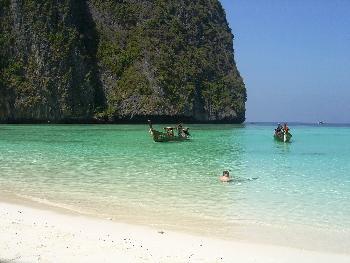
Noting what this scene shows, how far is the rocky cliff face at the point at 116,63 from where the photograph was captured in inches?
2889

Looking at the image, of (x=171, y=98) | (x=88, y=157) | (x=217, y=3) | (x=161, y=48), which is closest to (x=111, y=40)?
(x=161, y=48)

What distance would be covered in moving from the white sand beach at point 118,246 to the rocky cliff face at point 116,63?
65773mm

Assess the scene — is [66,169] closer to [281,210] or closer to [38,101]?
[281,210]

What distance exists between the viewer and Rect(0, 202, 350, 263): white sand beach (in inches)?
216

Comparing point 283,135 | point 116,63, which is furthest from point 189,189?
point 116,63

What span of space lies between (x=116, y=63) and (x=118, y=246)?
7748 centimetres

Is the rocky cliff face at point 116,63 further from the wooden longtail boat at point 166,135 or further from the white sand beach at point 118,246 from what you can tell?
the white sand beach at point 118,246

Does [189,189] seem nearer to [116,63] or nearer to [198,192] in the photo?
[198,192]

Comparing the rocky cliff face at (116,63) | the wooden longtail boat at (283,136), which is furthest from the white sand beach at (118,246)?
the rocky cliff face at (116,63)

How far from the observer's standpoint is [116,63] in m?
81.8

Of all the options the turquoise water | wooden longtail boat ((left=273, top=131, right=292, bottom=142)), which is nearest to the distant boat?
wooden longtail boat ((left=273, top=131, right=292, bottom=142))

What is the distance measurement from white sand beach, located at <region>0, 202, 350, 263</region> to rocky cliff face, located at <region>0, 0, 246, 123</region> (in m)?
65.8

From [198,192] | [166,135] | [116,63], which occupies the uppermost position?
[116,63]

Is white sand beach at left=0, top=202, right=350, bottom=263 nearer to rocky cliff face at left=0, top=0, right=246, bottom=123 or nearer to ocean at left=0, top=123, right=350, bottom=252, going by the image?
ocean at left=0, top=123, right=350, bottom=252
